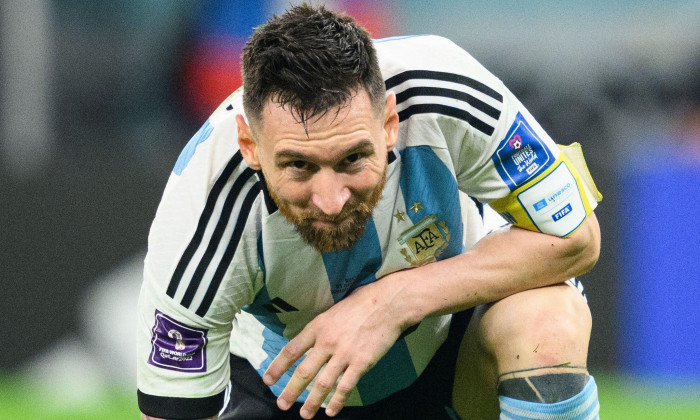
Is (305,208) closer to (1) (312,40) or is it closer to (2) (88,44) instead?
(1) (312,40)

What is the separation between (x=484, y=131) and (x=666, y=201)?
6.50ft

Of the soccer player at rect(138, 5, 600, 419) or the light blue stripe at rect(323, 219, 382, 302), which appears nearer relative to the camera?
the soccer player at rect(138, 5, 600, 419)

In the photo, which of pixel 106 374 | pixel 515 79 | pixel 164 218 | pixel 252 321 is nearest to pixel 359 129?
pixel 164 218

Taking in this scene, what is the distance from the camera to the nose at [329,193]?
182 centimetres

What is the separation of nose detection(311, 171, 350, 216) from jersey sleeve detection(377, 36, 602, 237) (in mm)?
220

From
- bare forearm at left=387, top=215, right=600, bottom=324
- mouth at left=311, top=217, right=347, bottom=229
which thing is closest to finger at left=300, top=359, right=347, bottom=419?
bare forearm at left=387, top=215, right=600, bottom=324

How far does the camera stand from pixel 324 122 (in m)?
1.80

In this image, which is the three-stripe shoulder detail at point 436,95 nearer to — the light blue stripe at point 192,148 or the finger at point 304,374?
the light blue stripe at point 192,148

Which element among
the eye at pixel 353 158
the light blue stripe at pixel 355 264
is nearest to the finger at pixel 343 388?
the light blue stripe at pixel 355 264

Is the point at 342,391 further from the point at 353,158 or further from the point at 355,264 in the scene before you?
the point at 353,158

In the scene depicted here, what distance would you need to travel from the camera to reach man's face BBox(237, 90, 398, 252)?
1.81 meters

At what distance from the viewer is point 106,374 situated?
12.0ft

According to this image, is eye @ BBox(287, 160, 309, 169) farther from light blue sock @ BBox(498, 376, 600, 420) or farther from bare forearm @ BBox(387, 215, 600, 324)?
light blue sock @ BBox(498, 376, 600, 420)

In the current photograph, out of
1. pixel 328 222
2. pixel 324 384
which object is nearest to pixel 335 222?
pixel 328 222
